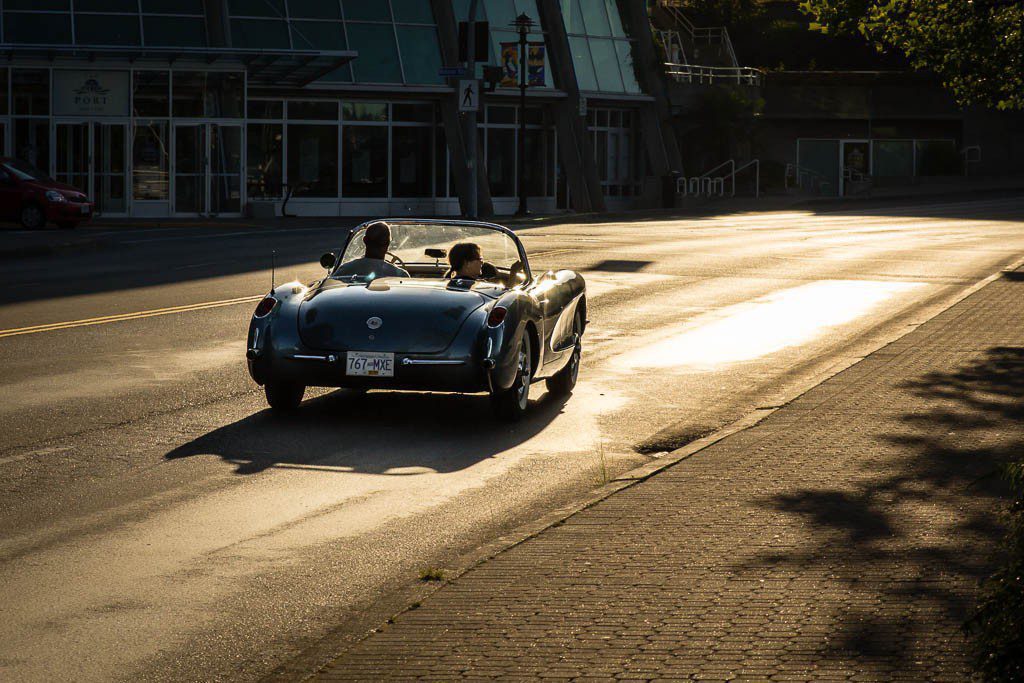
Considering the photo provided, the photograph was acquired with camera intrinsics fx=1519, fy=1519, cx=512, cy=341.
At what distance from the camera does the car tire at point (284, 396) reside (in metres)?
10.6

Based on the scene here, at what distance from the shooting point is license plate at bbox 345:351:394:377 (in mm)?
10008

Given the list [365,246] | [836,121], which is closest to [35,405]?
[365,246]

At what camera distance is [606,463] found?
366 inches

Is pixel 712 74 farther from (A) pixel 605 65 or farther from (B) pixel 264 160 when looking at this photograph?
(B) pixel 264 160

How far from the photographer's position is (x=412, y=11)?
49406 millimetres

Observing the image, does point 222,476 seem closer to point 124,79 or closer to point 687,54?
point 124,79

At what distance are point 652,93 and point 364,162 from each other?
565 inches

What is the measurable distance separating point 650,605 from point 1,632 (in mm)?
2406

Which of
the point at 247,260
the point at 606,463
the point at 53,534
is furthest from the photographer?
the point at 247,260

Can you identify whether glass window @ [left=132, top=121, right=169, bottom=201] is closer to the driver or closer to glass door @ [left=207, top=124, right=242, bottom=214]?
glass door @ [left=207, top=124, right=242, bottom=214]

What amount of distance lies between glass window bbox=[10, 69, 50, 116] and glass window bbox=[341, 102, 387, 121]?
10.5 metres

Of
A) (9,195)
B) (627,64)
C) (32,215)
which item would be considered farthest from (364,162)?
(9,195)

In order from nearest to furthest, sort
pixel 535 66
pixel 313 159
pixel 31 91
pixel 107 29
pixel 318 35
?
pixel 31 91 < pixel 107 29 < pixel 318 35 < pixel 313 159 < pixel 535 66

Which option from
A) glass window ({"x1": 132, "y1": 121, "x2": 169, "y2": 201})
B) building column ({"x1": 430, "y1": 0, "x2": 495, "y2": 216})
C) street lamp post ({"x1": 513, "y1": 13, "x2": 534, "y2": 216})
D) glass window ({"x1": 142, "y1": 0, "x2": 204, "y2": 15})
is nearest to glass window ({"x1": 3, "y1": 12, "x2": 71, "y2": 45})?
glass window ({"x1": 142, "y1": 0, "x2": 204, "y2": 15})
